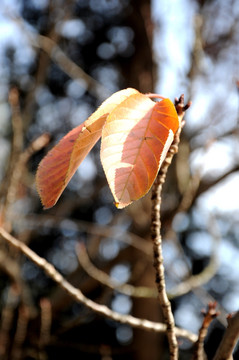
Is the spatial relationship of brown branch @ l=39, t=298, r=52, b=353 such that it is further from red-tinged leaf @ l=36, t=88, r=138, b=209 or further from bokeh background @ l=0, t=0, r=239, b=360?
red-tinged leaf @ l=36, t=88, r=138, b=209

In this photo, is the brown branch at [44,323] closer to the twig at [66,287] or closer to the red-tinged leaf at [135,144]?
the twig at [66,287]

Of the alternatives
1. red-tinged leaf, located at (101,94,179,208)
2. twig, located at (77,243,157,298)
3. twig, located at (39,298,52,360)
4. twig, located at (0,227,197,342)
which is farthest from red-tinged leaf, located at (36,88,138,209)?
twig, located at (39,298,52,360)

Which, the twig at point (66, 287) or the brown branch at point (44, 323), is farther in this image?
the brown branch at point (44, 323)

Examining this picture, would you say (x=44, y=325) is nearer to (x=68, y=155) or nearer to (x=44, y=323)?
(x=44, y=323)

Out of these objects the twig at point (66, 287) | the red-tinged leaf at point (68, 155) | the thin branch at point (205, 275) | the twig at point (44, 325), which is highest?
the red-tinged leaf at point (68, 155)

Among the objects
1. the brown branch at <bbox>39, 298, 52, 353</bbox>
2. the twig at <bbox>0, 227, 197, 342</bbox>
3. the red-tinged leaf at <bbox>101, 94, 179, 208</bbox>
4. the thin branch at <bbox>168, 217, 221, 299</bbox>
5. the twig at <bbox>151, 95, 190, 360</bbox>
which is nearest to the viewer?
the red-tinged leaf at <bbox>101, 94, 179, 208</bbox>

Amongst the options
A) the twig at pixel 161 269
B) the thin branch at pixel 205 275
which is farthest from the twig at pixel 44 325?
the twig at pixel 161 269

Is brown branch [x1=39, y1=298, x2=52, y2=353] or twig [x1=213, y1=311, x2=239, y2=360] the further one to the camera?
brown branch [x1=39, y1=298, x2=52, y2=353]
